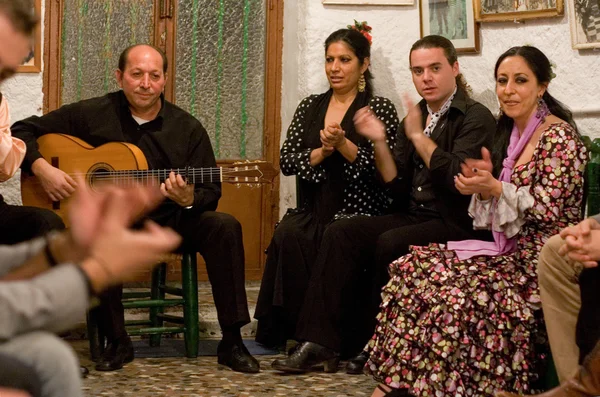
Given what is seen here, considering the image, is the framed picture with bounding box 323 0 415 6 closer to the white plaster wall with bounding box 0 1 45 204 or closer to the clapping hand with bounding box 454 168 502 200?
the white plaster wall with bounding box 0 1 45 204

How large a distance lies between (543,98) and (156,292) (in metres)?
2.22

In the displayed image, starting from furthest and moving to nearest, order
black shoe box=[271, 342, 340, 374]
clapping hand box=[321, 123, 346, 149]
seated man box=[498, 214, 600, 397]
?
clapping hand box=[321, 123, 346, 149]
black shoe box=[271, 342, 340, 374]
seated man box=[498, 214, 600, 397]

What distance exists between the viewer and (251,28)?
5758 millimetres

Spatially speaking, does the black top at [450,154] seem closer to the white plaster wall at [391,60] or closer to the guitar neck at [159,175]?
the white plaster wall at [391,60]

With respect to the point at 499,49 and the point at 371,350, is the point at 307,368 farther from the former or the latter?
the point at 499,49

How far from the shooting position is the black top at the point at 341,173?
15.1ft

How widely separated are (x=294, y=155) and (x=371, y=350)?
1312mm

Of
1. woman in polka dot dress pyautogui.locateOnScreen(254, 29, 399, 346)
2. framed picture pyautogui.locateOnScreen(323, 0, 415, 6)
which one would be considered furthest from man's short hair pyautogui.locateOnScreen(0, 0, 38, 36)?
framed picture pyautogui.locateOnScreen(323, 0, 415, 6)

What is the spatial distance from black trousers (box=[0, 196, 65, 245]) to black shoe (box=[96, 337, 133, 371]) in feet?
2.07

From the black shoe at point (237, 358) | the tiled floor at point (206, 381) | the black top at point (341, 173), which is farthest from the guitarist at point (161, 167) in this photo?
the black top at point (341, 173)

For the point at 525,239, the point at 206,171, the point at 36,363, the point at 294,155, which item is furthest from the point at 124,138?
the point at 36,363

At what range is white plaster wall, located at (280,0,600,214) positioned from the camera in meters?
4.81

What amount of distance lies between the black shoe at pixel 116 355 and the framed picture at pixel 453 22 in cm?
251

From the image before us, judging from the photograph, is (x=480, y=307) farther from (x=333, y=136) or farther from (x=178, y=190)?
(x=178, y=190)
